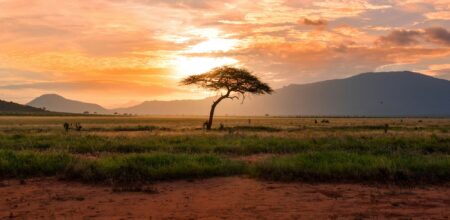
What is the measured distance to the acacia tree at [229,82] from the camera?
176 feet

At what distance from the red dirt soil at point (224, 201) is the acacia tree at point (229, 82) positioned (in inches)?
1510

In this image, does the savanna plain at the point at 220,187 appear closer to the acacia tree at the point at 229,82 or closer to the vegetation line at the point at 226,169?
the vegetation line at the point at 226,169

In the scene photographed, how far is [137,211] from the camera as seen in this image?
11.2 m

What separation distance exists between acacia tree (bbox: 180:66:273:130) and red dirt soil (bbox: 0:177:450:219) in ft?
126

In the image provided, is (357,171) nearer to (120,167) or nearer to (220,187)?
(220,187)

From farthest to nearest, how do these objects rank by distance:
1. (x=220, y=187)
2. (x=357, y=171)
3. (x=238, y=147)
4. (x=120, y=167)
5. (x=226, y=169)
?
1. (x=238, y=147)
2. (x=226, y=169)
3. (x=120, y=167)
4. (x=357, y=171)
5. (x=220, y=187)

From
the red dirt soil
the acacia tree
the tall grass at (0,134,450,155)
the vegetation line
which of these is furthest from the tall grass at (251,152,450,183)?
the acacia tree

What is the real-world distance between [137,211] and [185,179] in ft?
15.5

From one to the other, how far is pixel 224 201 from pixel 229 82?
41.7 meters

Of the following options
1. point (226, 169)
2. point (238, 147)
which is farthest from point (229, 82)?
point (226, 169)

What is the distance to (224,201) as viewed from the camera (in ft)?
40.3

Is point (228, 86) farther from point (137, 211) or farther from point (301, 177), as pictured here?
point (137, 211)

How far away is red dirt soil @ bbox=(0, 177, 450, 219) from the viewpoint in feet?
35.5

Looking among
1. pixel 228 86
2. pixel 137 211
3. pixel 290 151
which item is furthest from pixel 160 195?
pixel 228 86
